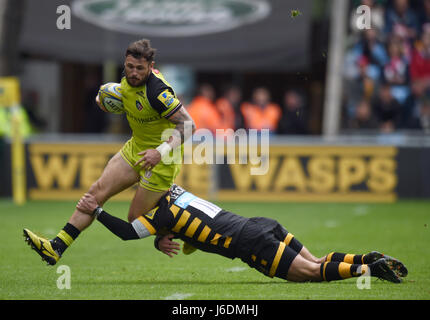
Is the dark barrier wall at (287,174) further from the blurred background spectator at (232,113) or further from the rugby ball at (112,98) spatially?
the rugby ball at (112,98)

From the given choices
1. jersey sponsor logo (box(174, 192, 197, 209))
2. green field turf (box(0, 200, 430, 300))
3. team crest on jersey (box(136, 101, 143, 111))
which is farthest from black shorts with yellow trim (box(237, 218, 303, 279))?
team crest on jersey (box(136, 101, 143, 111))

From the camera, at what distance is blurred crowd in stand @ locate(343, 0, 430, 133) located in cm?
1823

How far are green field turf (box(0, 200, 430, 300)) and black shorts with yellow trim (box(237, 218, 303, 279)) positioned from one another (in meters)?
0.17

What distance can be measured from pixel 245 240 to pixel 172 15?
14.9 metres

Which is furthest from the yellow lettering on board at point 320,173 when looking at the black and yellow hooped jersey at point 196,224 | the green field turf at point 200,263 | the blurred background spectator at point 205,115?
the black and yellow hooped jersey at point 196,224

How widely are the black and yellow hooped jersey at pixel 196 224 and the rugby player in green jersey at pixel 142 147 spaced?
403mm

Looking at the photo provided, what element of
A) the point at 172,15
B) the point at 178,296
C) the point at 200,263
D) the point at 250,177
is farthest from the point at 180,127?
the point at 172,15

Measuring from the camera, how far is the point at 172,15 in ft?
69.9

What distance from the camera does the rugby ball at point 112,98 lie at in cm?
794

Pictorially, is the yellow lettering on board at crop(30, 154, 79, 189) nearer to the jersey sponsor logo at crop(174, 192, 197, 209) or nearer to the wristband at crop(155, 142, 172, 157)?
the wristband at crop(155, 142, 172, 157)

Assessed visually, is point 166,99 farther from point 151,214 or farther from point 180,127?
point 151,214
